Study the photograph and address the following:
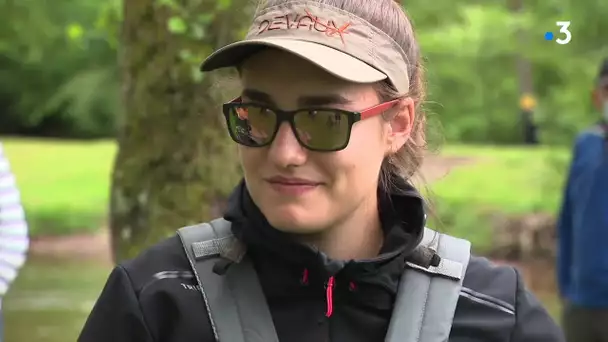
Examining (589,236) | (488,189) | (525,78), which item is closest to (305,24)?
(589,236)

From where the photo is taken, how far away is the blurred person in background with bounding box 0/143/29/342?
314 cm

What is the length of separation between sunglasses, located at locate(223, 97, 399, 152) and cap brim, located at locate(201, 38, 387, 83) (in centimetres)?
8

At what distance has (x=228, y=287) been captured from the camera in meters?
1.75

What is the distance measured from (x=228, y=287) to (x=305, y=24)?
53 centimetres

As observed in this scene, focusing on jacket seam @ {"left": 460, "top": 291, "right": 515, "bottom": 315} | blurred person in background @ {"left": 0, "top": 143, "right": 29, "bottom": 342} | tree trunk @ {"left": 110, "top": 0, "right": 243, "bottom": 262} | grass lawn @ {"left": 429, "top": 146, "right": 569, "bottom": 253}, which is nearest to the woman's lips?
jacket seam @ {"left": 460, "top": 291, "right": 515, "bottom": 315}

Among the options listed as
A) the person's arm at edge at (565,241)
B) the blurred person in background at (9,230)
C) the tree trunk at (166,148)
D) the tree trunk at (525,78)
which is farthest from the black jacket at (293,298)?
the tree trunk at (525,78)

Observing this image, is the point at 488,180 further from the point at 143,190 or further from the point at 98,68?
the point at 143,190

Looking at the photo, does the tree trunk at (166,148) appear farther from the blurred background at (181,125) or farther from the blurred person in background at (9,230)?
the blurred person in background at (9,230)

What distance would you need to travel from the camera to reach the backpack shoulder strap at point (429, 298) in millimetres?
1755

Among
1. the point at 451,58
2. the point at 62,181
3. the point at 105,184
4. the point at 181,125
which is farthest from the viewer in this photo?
the point at 105,184

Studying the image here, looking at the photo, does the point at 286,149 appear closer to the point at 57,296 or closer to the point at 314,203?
the point at 314,203

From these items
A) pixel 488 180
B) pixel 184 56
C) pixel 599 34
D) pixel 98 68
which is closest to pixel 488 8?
pixel 599 34

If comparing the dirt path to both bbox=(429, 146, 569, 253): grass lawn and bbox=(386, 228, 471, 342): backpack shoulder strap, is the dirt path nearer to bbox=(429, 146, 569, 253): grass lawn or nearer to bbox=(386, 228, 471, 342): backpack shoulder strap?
bbox=(429, 146, 569, 253): grass lawn

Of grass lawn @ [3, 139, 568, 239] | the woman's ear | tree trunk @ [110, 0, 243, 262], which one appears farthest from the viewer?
grass lawn @ [3, 139, 568, 239]
